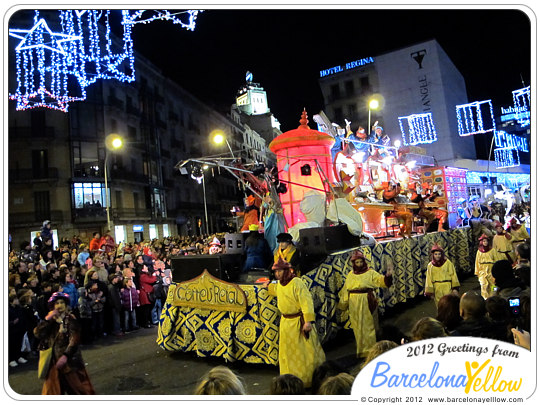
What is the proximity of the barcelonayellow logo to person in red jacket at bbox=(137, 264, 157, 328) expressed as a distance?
24.1ft

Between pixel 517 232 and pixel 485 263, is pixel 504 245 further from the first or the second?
pixel 485 263

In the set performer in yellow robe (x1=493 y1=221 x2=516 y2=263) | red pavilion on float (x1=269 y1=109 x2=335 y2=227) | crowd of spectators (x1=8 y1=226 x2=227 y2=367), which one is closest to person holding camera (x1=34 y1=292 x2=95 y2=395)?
crowd of spectators (x1=8 y1=226 x2=227 y2=367)

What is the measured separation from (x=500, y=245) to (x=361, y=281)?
207 inches

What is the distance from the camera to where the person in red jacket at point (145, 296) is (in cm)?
927

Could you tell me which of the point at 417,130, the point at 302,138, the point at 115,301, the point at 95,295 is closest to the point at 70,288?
the point at 95,295

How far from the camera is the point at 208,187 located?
143ft

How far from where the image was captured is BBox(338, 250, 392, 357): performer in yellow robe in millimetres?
5969

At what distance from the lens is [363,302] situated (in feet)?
19.6

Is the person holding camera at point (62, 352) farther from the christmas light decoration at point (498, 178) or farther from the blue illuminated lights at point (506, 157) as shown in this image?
the blue illuminated lights at point (506, 157)

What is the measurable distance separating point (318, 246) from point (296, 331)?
7.64 feet

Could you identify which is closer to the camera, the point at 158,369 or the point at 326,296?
the point at 158,369

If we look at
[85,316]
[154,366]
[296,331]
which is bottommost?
[154,366]
